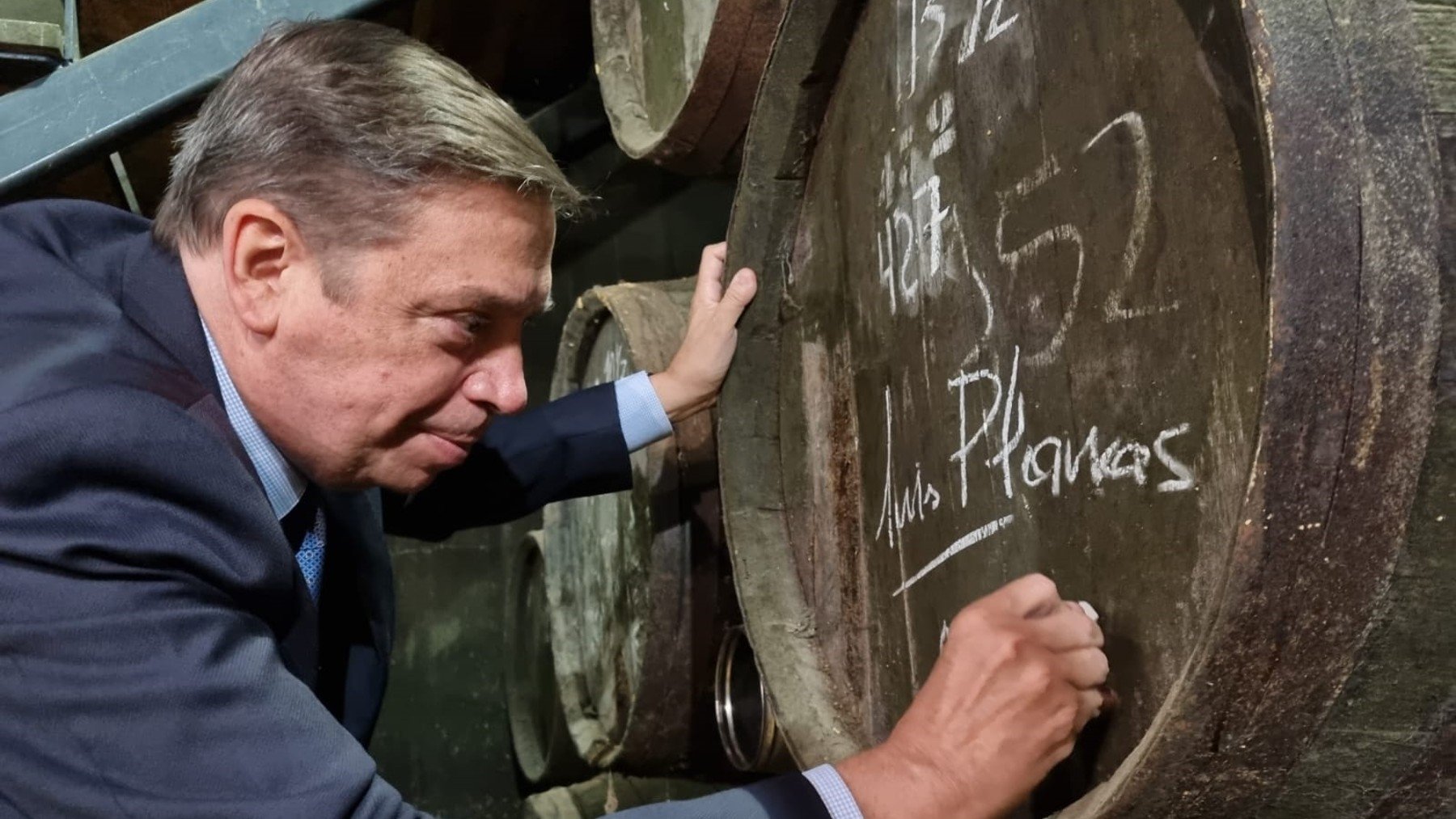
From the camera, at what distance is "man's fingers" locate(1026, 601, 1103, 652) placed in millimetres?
915

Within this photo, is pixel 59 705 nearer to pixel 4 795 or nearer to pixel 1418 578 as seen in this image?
pixel 4 795

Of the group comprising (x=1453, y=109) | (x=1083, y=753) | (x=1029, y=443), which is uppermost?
(x=1453, y=109)

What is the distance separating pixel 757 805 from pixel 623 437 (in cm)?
91

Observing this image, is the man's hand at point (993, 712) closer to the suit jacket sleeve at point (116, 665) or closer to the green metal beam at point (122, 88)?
the suit jacket sleeve at point (116, 665)

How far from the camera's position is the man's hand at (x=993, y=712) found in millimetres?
927

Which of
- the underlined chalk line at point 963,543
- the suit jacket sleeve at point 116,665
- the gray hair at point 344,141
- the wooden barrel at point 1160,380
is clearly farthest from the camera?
the gray hair at point 344,141

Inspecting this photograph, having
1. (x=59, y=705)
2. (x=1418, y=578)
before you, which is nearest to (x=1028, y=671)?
(x=1418, y=578)

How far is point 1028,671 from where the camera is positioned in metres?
0.95

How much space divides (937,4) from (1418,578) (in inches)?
31.5

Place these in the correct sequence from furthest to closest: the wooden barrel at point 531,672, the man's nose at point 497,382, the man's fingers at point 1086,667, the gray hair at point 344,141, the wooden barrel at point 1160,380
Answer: the wooden barrel at point 531,672, the man's nose at point 497,382, the gray hair at point 344,141, the man's fingers at point 1086,667, the wooden barrel at point 1160,380

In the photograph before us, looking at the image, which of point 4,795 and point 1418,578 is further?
point 4,795

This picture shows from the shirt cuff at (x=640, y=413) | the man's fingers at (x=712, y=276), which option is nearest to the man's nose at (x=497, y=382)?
the man's fingers at (x=712, y=276)

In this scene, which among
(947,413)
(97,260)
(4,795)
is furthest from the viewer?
(97,260)

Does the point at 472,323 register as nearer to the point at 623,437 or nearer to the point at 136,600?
the point at 136,600
